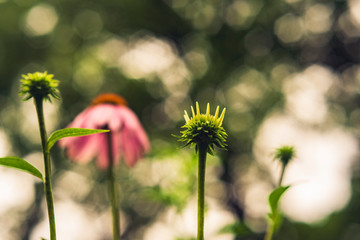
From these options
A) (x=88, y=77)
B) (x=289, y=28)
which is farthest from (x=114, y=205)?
(x=289, y=28)

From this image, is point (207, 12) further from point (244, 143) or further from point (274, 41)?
point (244, 143)

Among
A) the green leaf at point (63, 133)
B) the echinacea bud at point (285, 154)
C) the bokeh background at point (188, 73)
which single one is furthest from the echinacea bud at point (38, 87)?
the bokeh background at point (188, 73)

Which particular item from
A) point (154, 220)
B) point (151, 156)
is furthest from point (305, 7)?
point (151, 156)

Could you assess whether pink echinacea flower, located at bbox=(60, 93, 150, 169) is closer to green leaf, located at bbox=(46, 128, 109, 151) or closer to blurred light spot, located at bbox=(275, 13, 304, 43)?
green leaf, located at bbox=(46, 128, 109, 151)

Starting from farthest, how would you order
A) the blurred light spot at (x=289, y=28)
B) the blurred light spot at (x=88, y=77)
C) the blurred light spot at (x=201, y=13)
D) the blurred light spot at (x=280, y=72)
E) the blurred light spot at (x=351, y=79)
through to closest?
the blurred light spot at (x=201, y=13), the blurred light spot at (x=289, y=28), the blurred light spot at (x=351, y=79), the blurred light spot at (x=280, y=72), the blurred light spot at (x=88, y=77)

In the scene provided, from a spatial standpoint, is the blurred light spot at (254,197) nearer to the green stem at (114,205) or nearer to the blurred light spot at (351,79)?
the blurred light spot at (351,79)

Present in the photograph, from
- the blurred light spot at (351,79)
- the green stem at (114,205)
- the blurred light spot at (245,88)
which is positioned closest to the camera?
the green stem at (114,205)

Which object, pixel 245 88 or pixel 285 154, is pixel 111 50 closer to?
pixel 245 88
